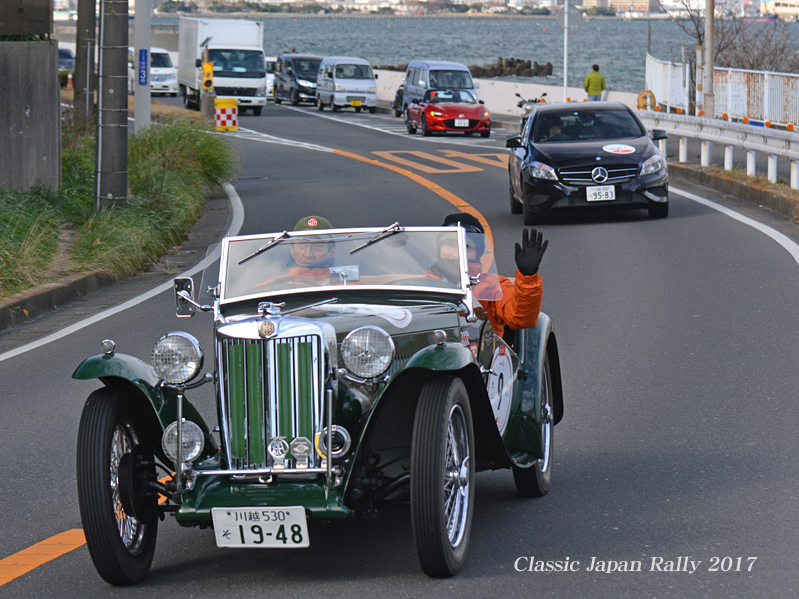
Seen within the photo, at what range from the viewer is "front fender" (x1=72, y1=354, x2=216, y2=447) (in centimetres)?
463

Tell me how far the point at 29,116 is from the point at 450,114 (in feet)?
58.8

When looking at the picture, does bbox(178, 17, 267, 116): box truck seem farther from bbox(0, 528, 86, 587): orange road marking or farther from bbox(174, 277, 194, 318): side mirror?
bbox(0, 528, 86, 587): orange road marking

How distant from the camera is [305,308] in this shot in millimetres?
5047

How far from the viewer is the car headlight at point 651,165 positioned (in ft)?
53.2

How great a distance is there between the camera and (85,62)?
24172 millimetres

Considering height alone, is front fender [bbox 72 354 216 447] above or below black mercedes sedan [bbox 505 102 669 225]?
below

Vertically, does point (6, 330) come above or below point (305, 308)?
below

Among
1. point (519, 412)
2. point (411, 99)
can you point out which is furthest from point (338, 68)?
point (519, 412)

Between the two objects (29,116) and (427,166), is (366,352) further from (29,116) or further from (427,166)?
(427,166)

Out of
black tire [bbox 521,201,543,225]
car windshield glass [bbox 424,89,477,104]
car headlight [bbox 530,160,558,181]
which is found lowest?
black tire [bbox 521,201,543,225]

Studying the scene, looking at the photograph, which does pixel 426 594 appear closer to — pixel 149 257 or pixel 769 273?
pixel 769 273

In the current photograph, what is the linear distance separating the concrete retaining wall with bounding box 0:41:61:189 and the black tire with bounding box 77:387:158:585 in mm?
11565

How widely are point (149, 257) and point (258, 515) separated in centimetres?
994

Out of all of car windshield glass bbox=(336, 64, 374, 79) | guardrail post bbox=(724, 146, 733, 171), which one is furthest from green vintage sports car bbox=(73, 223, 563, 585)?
car windshield glass bbox=(336, 64, 374, 79)
